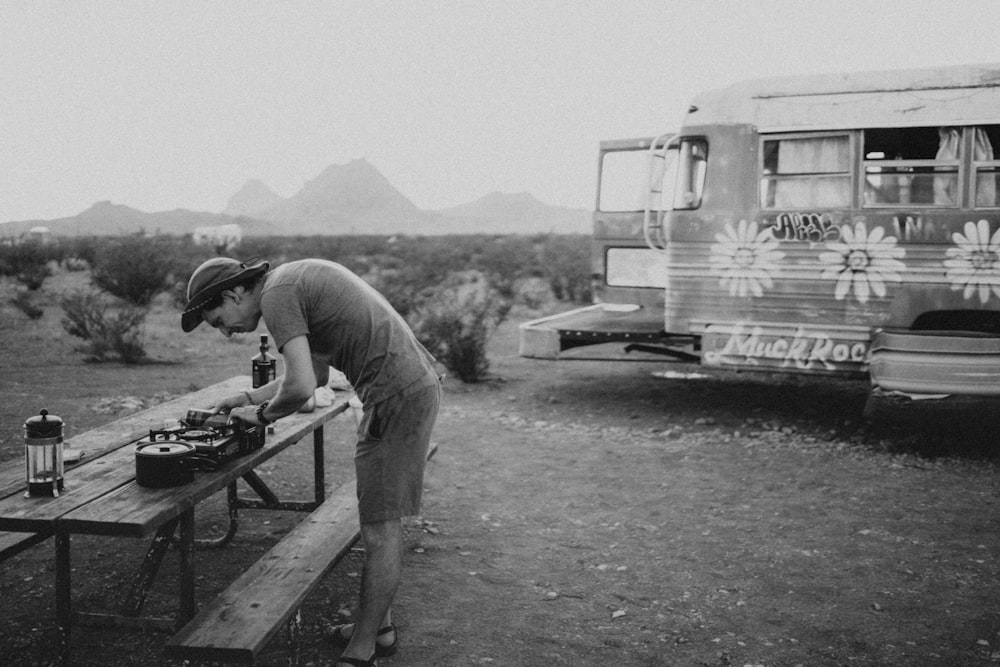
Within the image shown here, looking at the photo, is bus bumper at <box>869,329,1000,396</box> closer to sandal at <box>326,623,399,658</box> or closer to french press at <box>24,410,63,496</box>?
sandal at <box>326,623,399,658</box>

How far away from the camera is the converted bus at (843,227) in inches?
245

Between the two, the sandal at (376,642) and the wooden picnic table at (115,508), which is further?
the sandal at (376,642)

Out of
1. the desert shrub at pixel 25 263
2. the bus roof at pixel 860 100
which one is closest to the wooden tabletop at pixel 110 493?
the bus roof at pixel 860 100

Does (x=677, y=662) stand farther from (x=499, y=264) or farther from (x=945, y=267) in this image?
(x=499, y=264)

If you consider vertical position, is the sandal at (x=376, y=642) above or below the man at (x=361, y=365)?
below

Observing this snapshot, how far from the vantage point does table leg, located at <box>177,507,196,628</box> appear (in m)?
3.16

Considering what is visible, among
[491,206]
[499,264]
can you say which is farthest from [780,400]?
[491,206]

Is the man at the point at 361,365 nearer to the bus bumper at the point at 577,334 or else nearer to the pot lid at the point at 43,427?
the pot lid at the point at 43,427

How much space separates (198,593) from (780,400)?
6142mm

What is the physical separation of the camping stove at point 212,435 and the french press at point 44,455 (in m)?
0.30

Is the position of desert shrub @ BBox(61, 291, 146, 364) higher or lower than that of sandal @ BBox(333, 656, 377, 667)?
higher

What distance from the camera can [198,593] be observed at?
156 inches

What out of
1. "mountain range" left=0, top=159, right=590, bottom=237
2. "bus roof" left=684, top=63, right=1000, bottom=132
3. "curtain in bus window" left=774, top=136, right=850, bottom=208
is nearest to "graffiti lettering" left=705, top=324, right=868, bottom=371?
"curtain in bus window" left=774, top=136, right=850, bottom=208

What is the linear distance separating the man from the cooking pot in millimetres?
249
